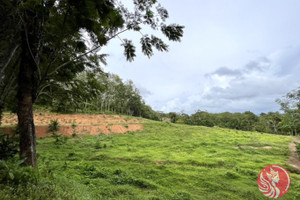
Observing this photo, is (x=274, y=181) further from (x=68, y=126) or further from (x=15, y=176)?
(x=68, y=126)

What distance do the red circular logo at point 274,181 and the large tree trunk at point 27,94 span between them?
320 inches

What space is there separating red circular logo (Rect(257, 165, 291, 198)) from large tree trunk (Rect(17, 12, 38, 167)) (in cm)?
813

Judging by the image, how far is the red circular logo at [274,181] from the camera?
636cm

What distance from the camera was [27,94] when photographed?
458cm

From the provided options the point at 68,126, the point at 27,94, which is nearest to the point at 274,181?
the point at 27,94

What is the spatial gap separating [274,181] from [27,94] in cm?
1039

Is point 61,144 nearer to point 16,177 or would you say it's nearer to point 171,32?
point 16,177

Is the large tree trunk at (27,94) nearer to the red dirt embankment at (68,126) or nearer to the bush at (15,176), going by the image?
the bush at (15,176)

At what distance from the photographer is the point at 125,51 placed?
15.7 ft

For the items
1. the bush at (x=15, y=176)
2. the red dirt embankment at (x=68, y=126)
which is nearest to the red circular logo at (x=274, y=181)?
the bush at (x=15, y=176)

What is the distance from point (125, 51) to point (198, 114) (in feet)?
180

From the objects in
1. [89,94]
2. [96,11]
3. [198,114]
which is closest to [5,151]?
[89,94]

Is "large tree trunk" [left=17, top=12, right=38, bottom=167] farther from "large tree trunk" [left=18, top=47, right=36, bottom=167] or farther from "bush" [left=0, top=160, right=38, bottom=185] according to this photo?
"bush" [left=0, top=160, right=38, bottom=185]

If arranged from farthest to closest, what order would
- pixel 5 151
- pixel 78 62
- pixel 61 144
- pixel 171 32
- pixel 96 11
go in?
pixel 61 144 → pixel 78 62 → pixel 5 151 → pixel 171 32 → pixel 96 11
